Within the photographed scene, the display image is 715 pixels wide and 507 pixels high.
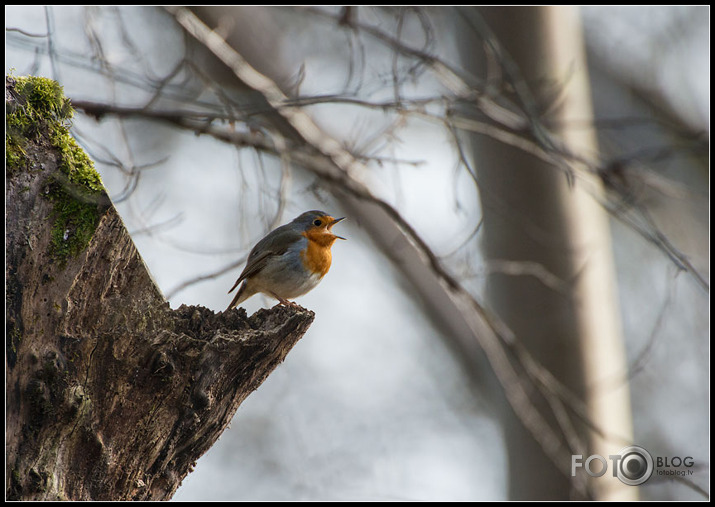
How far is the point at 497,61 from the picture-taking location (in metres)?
3.63

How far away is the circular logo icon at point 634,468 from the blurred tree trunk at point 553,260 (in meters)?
0.08

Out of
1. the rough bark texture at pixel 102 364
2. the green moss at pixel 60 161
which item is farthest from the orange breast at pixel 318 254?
the green moss at pixel 60 161

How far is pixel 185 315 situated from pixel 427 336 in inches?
214

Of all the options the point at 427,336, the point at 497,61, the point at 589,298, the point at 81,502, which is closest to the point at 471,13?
the point at 497,61

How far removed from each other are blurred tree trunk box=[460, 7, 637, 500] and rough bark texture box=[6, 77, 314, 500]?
8.36 feet

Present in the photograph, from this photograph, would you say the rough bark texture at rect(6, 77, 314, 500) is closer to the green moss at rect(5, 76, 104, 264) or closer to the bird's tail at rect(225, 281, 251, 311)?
the green moss at rect(5, 76, 104, 264)

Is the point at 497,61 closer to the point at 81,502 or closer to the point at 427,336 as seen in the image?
the point at 81,502

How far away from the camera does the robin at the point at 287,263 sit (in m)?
4.17

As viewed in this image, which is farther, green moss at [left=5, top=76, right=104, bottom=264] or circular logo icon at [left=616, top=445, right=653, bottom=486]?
circular logo icon at [left=616, top=445, right=653, bottom=486]

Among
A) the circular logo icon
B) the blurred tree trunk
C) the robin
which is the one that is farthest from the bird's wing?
the circular logo icon

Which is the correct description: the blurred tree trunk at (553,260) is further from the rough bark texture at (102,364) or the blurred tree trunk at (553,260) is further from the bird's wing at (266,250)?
the rough bark texture at (102,364)

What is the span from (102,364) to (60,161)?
2.33 feet

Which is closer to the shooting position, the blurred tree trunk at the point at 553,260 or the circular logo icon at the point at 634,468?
the circular logo icon at the point at 634,468

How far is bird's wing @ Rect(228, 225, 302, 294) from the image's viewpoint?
4184 millimetres
